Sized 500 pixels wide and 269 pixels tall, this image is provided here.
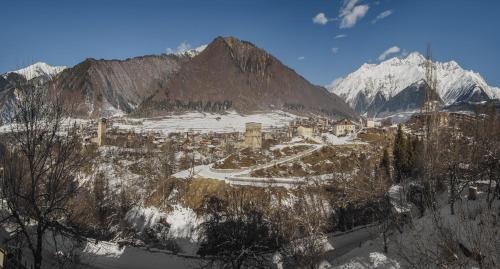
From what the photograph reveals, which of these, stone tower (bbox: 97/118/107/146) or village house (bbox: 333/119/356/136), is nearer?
stone tower (bbox: 97/118/107/146)

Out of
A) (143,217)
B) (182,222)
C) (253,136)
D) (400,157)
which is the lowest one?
(143,217)

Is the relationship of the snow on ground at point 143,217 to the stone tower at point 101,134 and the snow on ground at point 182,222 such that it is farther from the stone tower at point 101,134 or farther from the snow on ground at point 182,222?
the stone tower at point 101,134

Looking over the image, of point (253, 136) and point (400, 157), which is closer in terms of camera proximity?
point (400, 157)

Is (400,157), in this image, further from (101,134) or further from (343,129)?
(101,134)

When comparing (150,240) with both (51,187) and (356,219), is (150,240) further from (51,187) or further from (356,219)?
(51,187)

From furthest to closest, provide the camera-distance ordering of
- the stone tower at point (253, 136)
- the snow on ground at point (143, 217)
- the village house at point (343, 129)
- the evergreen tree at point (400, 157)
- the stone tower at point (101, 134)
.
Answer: the village house at point (343, 129)
the stone tower at point (101, 134)
the stone tower at point (253, 136)
the evergreen tree at point (400, 157)
the snow on ground at point (143, 217)


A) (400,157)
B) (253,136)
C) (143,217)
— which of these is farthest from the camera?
(253,136)

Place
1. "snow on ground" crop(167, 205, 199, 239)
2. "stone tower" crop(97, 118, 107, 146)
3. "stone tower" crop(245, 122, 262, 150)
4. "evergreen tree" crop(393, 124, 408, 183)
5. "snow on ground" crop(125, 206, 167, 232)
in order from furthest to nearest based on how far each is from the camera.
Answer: "stone tower" crop(97, 118, 107, 146), "stone tower" crop(245, 122, 262, 150), "evergreen tree" crop(393, 124, 408, 183), "snow on ground" crop(125, 206, 167, 232), "snow on ground" crop(167, 205, 199, 239)

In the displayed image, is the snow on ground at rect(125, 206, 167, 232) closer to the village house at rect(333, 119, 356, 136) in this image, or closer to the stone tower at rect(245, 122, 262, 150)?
the stone tower at rect(245, 122, 262, 150)

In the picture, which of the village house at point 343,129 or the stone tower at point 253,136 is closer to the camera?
the stone tower at point 253,136

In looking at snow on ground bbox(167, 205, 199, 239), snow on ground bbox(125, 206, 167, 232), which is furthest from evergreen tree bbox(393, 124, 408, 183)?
snow on ground bbox(125, 206, 167, 232)

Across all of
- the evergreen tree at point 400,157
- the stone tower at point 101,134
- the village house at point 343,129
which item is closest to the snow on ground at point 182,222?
the evergreen tree at point 400,157

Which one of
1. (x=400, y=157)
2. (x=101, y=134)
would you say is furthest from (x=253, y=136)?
(x=101, y=134)
